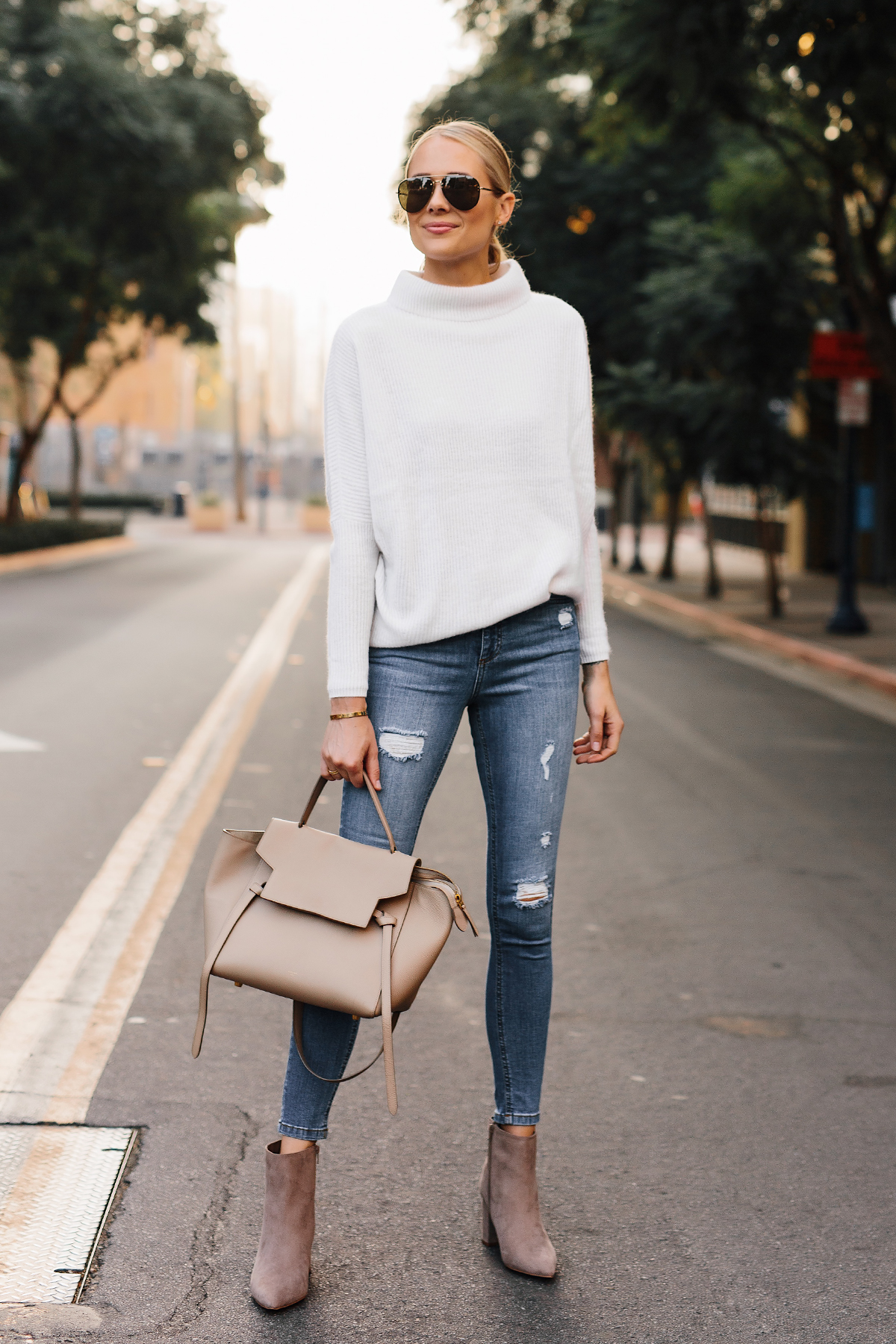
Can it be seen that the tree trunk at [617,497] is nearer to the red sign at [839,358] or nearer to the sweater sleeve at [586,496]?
the red sign at [839,358]

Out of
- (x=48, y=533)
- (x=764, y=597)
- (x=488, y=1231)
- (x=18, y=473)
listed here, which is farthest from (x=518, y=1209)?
(x=18, y=473)

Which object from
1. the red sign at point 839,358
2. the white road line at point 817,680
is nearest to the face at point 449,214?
the white road line at point 817,680

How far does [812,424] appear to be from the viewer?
25062 millimetres

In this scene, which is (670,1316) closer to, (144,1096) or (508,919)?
(508,919)

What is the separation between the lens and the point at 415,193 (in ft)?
8.77

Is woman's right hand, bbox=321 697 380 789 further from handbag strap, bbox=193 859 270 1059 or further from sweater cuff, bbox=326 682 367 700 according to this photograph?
handbag strap, bbox=193 859 270 1059

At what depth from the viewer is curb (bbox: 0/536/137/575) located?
2667 centimetres

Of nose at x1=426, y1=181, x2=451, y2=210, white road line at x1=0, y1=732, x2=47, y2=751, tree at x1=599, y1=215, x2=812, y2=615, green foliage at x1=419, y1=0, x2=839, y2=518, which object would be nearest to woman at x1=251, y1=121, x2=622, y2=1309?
nose at x1=426, y1=181, x2=451, y2=210

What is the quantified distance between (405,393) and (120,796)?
16.3 feet

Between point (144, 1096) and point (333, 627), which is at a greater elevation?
point (333, 627)

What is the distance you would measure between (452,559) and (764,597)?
19.0m

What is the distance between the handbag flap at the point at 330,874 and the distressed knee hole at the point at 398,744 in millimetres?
184

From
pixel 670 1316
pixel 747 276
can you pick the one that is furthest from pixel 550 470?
pixel 747 276

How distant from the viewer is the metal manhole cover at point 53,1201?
2660 mm
